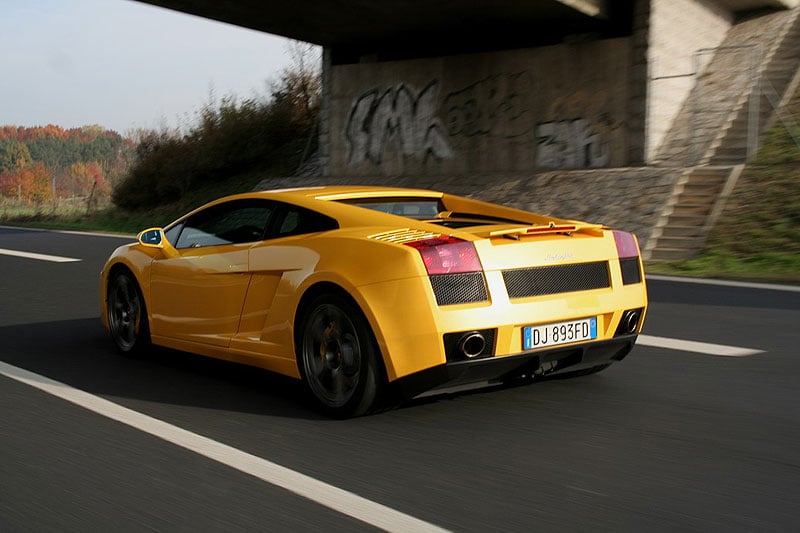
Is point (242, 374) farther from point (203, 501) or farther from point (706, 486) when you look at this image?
point (706, 486)

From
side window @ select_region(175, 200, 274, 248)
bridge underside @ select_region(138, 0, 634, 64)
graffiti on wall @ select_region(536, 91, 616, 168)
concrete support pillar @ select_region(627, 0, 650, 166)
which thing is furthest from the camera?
graffiti on wall @ select_region(536, 91, 616, 168)

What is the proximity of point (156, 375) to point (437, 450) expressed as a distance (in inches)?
104

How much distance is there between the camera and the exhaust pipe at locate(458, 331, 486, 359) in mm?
4902

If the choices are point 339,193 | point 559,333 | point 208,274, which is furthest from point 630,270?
point 208,274

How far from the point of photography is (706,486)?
4.05 m

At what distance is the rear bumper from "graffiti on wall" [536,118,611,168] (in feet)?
47.5

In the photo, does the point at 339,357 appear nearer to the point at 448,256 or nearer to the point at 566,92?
the point at 448,256

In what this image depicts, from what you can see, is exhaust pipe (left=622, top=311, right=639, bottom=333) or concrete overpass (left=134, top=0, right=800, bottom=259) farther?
concrete overpass (left=134, top=0, right=800, bottom=259)

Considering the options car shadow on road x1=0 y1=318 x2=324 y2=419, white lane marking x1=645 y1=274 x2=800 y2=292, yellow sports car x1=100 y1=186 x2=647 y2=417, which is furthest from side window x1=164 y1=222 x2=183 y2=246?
white lane marking x1=645 y1=274 x2=800 y2=292

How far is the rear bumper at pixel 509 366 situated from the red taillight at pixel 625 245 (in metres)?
0.48

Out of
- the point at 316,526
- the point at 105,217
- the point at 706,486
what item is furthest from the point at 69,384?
the point at 105,217

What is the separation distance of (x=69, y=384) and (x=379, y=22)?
56.2 ft

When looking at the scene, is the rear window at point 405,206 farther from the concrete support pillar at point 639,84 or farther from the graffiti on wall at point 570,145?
the graffiti on wall at point 570,145

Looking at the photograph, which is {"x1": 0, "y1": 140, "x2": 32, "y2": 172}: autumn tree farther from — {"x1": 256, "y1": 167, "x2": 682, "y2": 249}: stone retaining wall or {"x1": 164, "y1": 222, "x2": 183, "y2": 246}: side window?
{"x1": 164, "y1": 222, "x2": 183, "y2": 246}: side window
